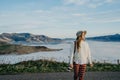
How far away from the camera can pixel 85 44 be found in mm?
15008

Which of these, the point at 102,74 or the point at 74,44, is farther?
the point at 102,74

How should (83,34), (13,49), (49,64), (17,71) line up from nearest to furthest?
(83,34)
(17,71)
(49,64)
(13,49)

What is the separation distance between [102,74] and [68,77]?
2.56m

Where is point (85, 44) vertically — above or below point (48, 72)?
above

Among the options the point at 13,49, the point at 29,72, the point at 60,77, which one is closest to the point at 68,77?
the point at 60,77

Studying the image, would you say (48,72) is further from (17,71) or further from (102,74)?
(102,74)

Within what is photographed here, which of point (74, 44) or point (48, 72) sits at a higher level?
point (74, 44)

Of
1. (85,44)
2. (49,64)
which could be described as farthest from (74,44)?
(49,64)

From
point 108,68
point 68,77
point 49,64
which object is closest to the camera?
point 68,77

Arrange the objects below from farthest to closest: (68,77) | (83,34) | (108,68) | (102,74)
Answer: (108,68), (102,74), (68,77), (83,34)

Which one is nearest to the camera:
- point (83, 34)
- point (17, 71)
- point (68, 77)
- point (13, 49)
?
point (83, 34)

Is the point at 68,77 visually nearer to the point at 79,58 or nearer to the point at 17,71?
the point at 17,71

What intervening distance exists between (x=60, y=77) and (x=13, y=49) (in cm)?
11122

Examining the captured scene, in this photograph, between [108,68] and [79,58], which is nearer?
[79,58]
